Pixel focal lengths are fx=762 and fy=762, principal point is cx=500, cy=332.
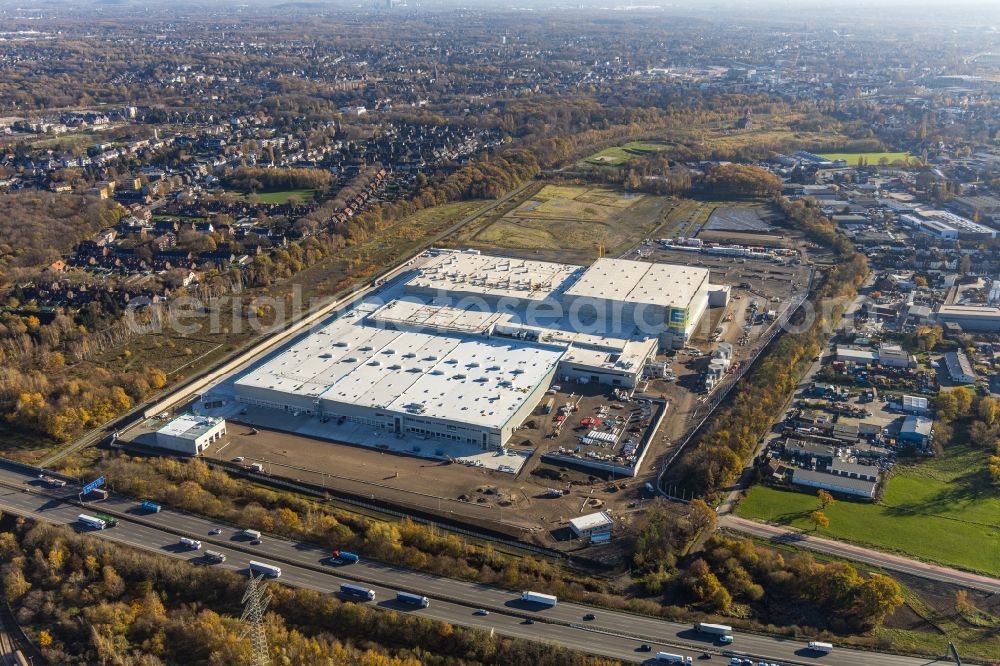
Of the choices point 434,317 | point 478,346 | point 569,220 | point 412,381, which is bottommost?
point 412,381

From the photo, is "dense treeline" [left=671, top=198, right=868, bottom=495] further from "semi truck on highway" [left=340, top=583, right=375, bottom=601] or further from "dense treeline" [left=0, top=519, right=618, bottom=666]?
"semi truck on highway" [left=340, top=583, right=375, bottom=601]

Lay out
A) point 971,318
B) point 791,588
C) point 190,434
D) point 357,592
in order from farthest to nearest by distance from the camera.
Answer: point 971,318
point 190,434
point 791,588
point 357,592

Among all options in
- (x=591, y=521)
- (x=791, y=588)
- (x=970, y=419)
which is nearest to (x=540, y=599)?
(x=591, y=521)

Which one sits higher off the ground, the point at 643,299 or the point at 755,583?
the point at 643,299

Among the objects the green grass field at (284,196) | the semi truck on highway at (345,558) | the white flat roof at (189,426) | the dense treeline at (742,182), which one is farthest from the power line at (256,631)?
the dense treeline at (742,182)

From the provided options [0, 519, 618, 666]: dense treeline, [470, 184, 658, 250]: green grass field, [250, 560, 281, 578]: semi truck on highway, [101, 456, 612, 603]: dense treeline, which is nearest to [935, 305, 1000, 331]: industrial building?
[470, 184, 658, 250]: green grass field

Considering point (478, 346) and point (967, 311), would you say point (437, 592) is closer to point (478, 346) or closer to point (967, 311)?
point (478, 346)
